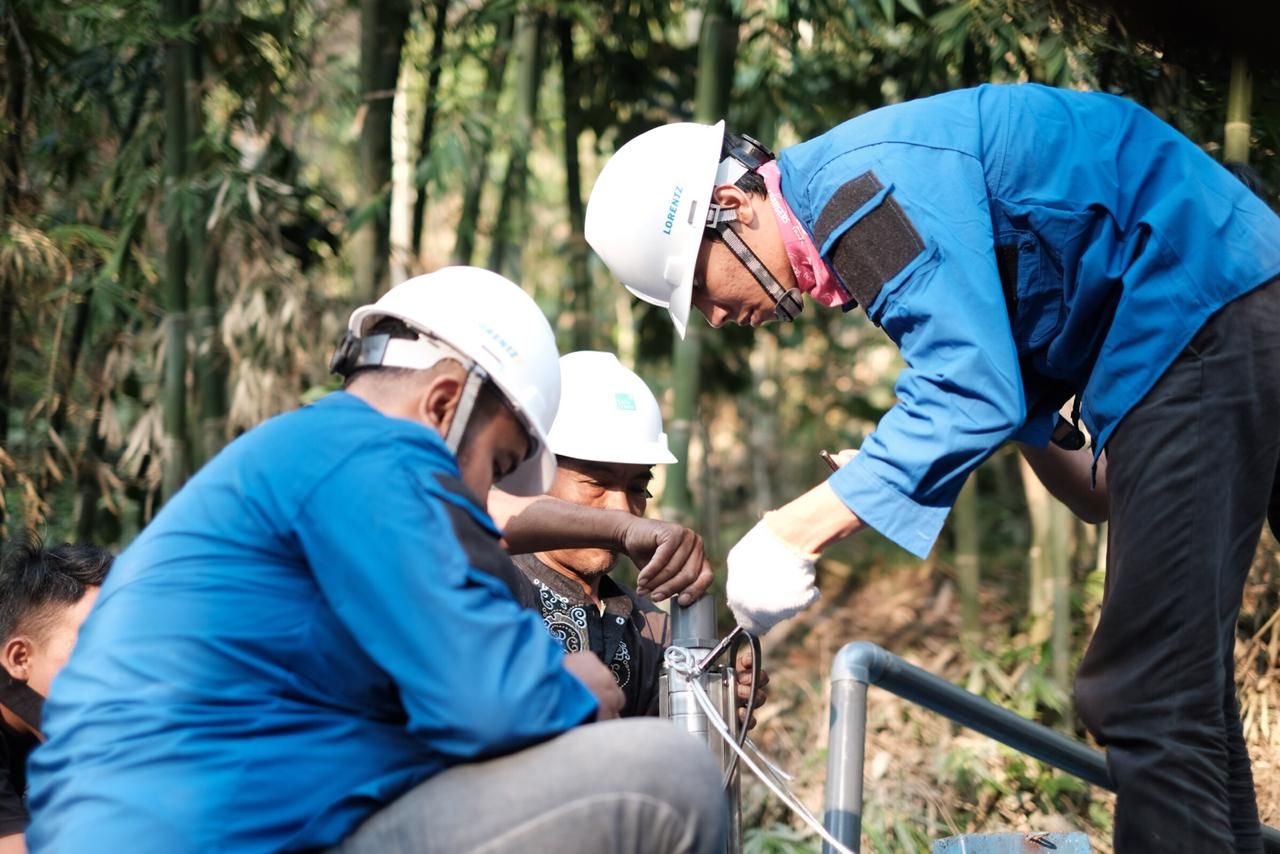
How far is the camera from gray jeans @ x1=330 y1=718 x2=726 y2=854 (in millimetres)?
2039

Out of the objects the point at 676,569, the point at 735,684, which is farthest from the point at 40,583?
the point at 735,684

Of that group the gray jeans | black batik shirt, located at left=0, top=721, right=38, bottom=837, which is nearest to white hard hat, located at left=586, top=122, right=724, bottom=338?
the gray jeans

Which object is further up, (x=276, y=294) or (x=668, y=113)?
(x=668, y=113)

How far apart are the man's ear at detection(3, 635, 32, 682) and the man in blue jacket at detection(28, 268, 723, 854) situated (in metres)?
1.35

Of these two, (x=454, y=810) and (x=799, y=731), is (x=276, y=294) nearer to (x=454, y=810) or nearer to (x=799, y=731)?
(x=799, y=731)

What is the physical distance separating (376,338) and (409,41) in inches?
169

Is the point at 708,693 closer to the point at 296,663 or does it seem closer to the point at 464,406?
the point at 464,406

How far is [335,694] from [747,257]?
4.33 ft

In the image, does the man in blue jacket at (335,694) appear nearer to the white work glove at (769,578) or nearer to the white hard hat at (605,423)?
the white work glove at (769,578)

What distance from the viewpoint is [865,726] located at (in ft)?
9.30

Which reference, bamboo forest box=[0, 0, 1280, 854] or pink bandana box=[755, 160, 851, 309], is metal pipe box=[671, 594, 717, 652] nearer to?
pink bandana box=[755, 160, 851, 309]

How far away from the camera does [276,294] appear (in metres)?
5.43

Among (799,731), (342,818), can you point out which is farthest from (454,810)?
(799,731)

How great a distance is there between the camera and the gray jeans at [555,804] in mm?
2039
